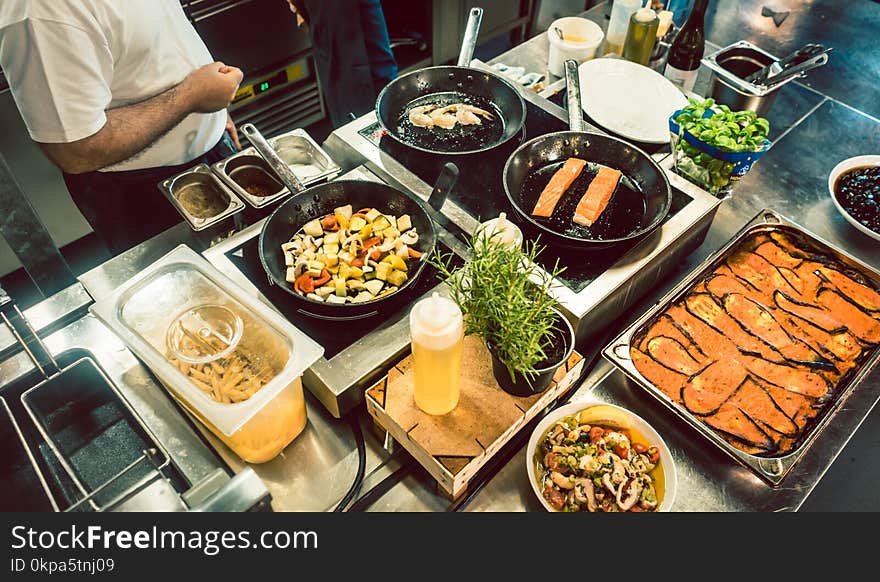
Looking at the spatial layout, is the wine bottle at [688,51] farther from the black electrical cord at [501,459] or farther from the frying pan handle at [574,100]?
the black electrical cord at [501,459]

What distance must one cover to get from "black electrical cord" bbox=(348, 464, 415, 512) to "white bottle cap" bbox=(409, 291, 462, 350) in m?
0.42

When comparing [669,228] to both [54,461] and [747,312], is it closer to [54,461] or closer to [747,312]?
[747,312]

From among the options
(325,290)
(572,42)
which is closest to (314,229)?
(325,290)

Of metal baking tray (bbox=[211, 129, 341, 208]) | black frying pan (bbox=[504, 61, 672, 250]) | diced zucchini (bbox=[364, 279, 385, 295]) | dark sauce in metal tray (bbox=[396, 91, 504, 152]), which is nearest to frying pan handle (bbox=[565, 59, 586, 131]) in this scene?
black frying pan (bbox=[504, 61, 672, 250])

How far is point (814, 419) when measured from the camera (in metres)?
1.49

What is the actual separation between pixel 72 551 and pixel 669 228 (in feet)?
5.28

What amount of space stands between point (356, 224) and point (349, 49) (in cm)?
160

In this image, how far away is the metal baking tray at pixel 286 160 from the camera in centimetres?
181

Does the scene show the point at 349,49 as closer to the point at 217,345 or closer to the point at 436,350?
the point at 217,345

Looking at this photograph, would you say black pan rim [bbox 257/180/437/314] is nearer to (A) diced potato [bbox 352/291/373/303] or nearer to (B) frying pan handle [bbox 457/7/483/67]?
(A) diced potato [bbox 352/291/373/303]

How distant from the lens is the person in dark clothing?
284 cm

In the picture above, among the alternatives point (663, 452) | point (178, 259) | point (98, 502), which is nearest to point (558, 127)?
point (663, 452)

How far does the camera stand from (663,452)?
1.38 m

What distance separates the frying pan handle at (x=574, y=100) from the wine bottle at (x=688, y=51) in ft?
1.99
